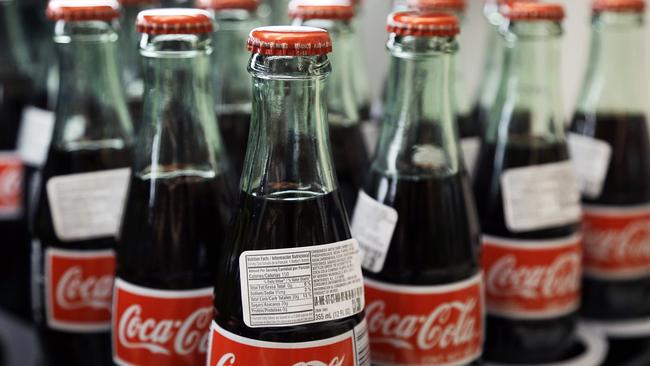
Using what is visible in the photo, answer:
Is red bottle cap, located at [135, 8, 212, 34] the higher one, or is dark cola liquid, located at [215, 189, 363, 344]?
red bottle cap, located at [135, 8, 212, 34]

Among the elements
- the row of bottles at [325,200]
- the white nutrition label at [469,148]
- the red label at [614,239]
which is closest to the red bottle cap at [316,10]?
the row of bottles at [325,200]

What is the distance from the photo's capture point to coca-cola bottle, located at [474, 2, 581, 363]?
2.90 feet

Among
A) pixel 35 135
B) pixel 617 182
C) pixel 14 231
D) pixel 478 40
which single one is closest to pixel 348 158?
pixel 617 182

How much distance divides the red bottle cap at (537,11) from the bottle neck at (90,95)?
16.5 inches

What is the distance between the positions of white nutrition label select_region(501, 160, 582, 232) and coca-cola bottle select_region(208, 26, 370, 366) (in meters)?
0.30

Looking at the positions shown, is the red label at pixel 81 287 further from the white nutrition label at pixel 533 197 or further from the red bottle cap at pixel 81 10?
the white nutrition label at pixel 533 197

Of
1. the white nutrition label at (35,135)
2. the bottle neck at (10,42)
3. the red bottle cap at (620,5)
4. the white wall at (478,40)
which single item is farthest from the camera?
the white wall at (478,40)

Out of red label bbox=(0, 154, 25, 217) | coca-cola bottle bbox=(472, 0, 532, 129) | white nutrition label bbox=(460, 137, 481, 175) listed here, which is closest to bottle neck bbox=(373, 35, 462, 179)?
white nutrition label bbox=(460, 137, 481, 175)

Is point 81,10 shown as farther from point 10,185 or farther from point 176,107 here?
point 10,185

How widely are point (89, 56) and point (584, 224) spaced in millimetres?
640

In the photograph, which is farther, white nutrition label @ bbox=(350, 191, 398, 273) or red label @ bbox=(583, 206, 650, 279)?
red label @ bbox=(583, 206, 650, 279)

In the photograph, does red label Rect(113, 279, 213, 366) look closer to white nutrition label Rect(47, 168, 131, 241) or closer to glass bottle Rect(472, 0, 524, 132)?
white nutrition label Rect(47, 168, 131, 241)

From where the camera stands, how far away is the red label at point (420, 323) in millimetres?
737

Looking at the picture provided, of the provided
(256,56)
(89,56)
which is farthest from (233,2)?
(256,56)
